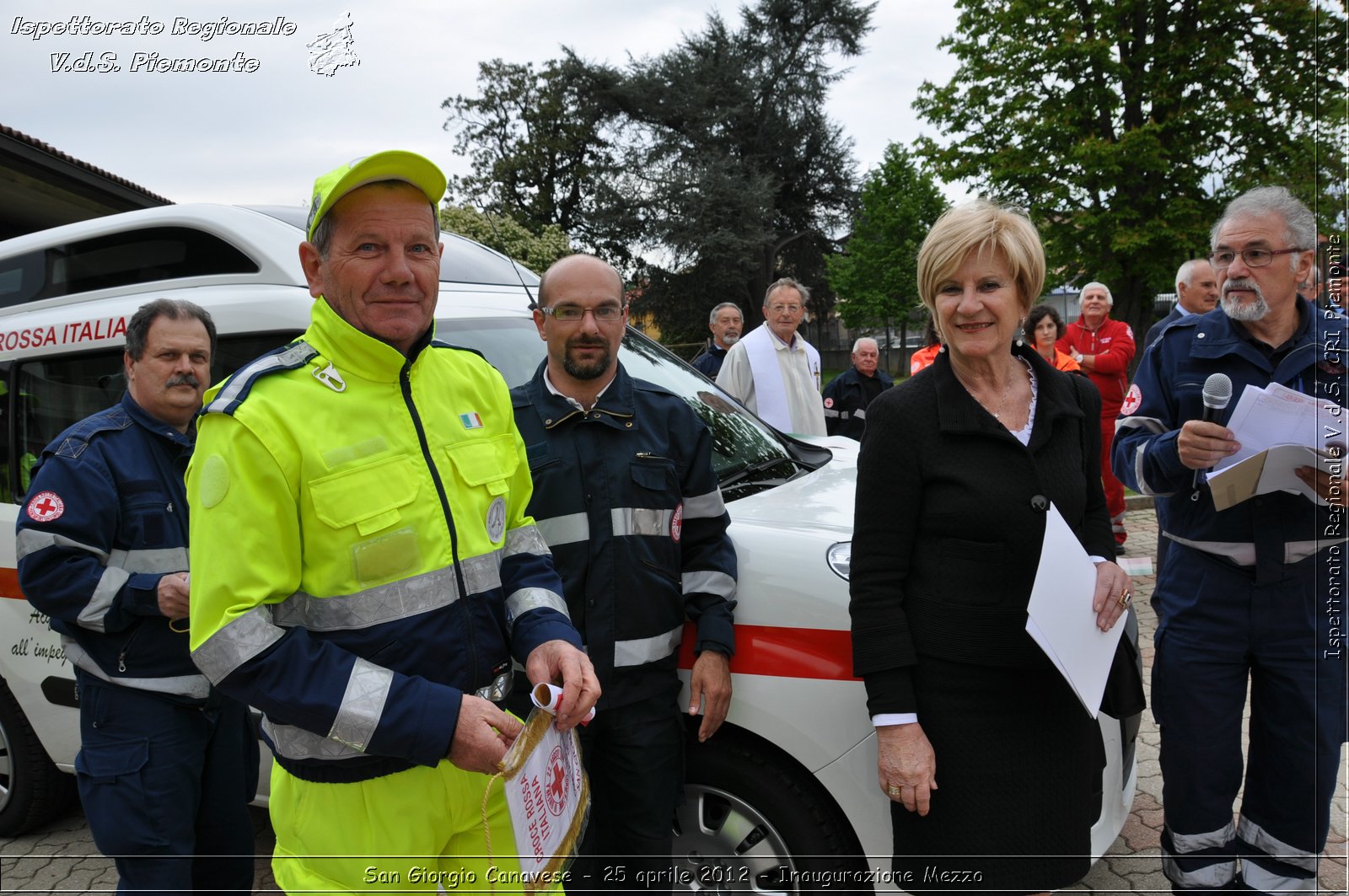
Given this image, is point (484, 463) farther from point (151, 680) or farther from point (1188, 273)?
point (1188, 273)

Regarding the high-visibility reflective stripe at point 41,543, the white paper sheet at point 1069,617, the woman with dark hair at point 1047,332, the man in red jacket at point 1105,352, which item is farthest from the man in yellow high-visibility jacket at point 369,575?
the man in red jacket at point 1105,352

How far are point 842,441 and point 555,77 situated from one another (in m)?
33.8

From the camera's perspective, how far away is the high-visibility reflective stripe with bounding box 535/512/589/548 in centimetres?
223

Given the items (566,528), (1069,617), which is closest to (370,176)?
(566,528)

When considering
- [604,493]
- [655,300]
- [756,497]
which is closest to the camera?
[604,493]

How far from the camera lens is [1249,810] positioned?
258 centimetres

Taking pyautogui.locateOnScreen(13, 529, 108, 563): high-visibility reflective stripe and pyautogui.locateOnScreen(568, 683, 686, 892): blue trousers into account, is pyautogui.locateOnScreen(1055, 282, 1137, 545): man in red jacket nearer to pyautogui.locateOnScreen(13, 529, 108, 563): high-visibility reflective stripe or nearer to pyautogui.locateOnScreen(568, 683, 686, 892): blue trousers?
pyautogui.locateOnScreen(568, 683, 686, 892): blue trousers

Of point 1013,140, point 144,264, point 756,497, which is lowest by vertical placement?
point 756,497

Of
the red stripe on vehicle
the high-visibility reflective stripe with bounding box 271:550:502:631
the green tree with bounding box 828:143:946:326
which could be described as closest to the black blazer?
the red stripe on vehicle

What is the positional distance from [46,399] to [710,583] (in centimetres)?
269

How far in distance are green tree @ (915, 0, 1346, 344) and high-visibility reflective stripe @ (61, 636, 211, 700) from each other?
1906 cm

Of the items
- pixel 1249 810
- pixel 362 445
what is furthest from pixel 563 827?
pixel 1249 810

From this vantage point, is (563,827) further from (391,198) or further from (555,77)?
(555,77)

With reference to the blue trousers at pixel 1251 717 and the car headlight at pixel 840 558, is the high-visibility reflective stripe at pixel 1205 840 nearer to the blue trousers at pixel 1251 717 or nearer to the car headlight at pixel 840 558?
the blue trousers at pixel 1251 717
